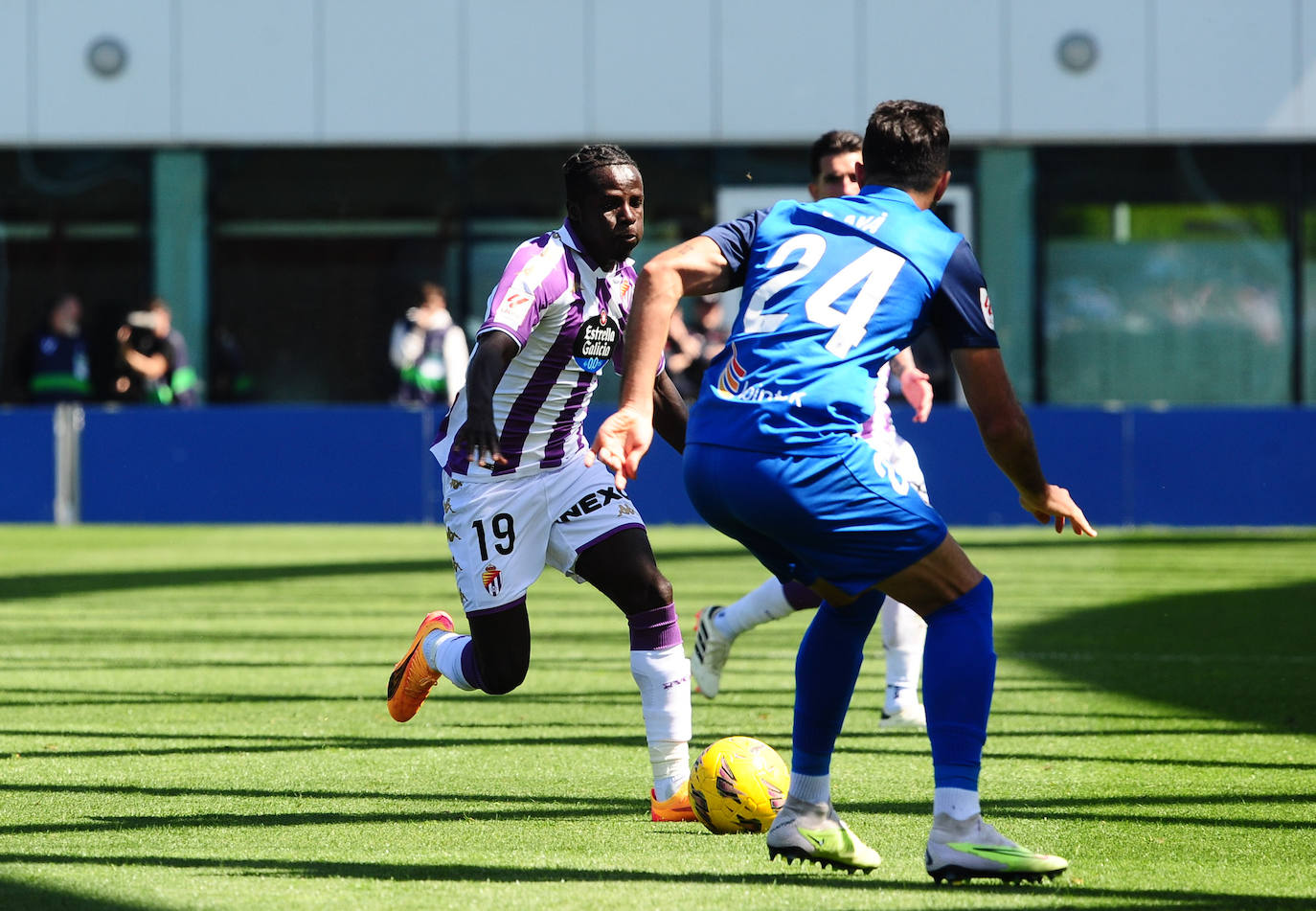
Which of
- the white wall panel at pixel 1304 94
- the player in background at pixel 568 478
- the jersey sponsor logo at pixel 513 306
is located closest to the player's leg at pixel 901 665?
the player in background at pixel 568 478

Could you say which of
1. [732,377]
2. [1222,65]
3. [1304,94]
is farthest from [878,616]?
[1304,94]

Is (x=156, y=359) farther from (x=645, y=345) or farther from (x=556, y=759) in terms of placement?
(x=645, y=345)

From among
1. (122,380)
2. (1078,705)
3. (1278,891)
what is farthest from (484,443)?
(122,380)

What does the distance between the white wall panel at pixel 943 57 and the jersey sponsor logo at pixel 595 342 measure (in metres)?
18.1

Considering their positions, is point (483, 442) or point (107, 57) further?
point (107, 57)

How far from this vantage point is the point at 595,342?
6.10m

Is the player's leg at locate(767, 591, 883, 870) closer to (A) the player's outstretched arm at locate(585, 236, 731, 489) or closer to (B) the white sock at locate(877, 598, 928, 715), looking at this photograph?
(A) the player's outstretched arm at locate(585, 236, 731, 489)

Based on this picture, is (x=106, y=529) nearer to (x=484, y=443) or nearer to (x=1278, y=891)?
(x=484, y=443)

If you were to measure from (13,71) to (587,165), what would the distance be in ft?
67.5

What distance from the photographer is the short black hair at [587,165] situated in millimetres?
5879

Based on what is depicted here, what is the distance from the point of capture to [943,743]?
4.81 m

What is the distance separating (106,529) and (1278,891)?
53.8 ft

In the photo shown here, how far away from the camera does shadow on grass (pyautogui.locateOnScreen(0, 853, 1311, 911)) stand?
4.65 m

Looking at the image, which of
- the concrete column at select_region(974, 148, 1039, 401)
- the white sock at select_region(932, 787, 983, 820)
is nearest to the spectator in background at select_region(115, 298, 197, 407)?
the concrete column at select_region(974, 148, 1039, 401)
